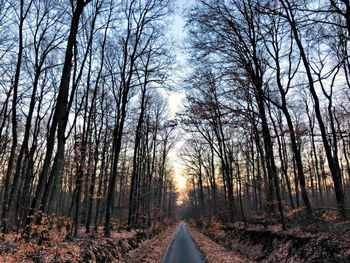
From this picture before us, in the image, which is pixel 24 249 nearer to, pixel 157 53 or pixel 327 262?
pixel 327 262

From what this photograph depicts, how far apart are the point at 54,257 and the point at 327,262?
24.9 ft

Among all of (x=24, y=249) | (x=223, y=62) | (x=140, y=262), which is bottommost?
(x=140, y=262)

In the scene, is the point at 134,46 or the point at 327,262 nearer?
the point at 327,262

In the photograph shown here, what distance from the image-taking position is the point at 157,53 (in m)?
13.8

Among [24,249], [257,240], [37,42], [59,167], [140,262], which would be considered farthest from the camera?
[37,42]

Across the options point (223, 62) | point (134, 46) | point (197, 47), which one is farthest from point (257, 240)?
point (134, 46)

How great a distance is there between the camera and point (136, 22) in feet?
47.2

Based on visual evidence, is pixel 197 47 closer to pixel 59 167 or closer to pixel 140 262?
pixel 59 167

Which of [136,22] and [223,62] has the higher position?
[136,22]

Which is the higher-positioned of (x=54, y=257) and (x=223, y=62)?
(x=223, y=62)

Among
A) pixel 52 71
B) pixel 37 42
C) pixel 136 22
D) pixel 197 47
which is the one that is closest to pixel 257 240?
pixel 197 47

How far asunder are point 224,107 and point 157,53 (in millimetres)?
7823

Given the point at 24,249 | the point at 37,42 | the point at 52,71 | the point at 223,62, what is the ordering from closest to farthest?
the point at 24,249 → the point at 223,62 → the point at 37,42 → the point at 52,71

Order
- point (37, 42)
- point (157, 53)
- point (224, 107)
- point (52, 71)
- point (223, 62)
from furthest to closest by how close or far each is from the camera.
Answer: point (52, 71), point (157, 53), point (37, 42), point (223, 62), point (224, 107)
